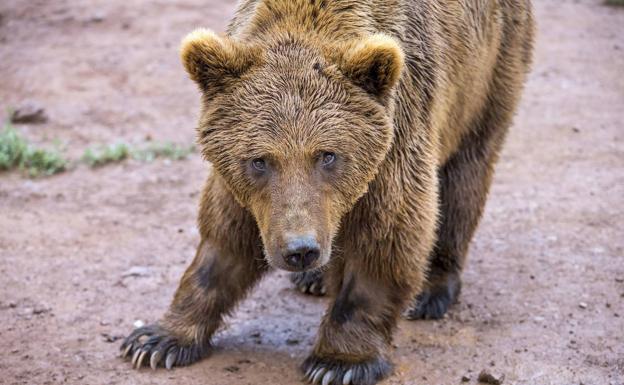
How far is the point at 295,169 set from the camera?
14.8 ft

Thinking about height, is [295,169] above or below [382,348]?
above

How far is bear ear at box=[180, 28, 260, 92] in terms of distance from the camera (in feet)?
15.0

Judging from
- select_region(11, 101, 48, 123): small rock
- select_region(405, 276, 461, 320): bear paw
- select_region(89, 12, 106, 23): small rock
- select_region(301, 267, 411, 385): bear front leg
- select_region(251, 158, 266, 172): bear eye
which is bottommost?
select_region(89, 12, 106, 23): small rock

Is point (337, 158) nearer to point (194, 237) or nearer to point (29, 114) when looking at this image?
point (194, 237)

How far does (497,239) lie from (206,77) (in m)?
3.41

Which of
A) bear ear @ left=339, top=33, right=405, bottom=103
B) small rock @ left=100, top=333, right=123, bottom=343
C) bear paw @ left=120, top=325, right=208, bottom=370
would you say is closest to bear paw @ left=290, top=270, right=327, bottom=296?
bear paw @ left=120, top=325, right=208, bottom=370

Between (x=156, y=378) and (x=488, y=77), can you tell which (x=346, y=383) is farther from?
(x=488, y=77)

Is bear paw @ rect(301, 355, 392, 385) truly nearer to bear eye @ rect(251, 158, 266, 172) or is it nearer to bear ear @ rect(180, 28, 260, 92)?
bear eye @ rect(251, 158, 266, 172)

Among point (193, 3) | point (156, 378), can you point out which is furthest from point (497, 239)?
point (193, 3)

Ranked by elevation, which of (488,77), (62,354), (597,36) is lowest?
(597,36)

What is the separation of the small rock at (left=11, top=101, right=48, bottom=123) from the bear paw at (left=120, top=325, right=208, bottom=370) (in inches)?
173

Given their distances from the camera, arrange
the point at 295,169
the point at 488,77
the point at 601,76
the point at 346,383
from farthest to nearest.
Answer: the point at 601,76, the point at 488,77, the point at 346,383, the point at 295,169

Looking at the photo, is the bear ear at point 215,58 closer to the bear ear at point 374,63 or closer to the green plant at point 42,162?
the bear ear at point 374,63

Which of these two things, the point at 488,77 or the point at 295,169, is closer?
the point at 295,169
